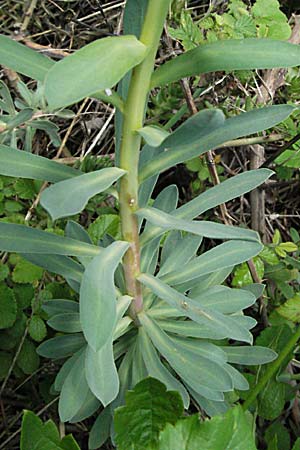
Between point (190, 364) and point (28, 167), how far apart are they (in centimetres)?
39

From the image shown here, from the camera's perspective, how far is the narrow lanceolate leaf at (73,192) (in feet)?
1.91

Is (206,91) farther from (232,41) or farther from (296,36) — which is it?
(232,41)

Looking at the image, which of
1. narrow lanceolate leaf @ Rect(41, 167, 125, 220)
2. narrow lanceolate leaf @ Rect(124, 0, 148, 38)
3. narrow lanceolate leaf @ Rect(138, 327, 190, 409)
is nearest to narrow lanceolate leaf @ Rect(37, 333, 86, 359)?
narrow lanceolate leaf @ Rect(138, 327, 190, 409)

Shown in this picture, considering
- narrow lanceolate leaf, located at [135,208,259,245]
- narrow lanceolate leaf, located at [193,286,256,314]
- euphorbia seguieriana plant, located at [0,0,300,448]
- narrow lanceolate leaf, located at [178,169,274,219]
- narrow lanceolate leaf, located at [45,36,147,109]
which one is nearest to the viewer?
narrow lanceolate leaf, located at [45,36,147,109]

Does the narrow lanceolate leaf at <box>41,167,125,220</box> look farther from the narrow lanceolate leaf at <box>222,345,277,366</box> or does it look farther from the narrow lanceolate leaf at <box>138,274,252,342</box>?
the narrow lanceolate leaf at <box>222,345,277,366</box>

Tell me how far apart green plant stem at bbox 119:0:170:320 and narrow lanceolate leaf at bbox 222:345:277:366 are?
223mm

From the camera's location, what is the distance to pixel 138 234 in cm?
89

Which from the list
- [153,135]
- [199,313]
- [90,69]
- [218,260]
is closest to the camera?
[90,69]

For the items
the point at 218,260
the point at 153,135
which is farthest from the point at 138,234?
the point at 153,135

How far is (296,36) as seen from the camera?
1598mm

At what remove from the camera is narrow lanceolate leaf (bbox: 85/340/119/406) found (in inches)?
31.6

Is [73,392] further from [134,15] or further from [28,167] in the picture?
[134,15]

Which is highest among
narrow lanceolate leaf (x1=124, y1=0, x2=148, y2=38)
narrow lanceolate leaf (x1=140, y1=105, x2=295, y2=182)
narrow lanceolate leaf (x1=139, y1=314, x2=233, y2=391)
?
→ narrow lanceolate leaf (x1=124, y1=0, x2=148, y2=38)

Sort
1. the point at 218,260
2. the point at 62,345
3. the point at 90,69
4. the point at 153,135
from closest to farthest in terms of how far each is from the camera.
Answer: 1. the point at 90,69
2. the point at 153,135
3. the point at 218,260
4. the point at 62,345
